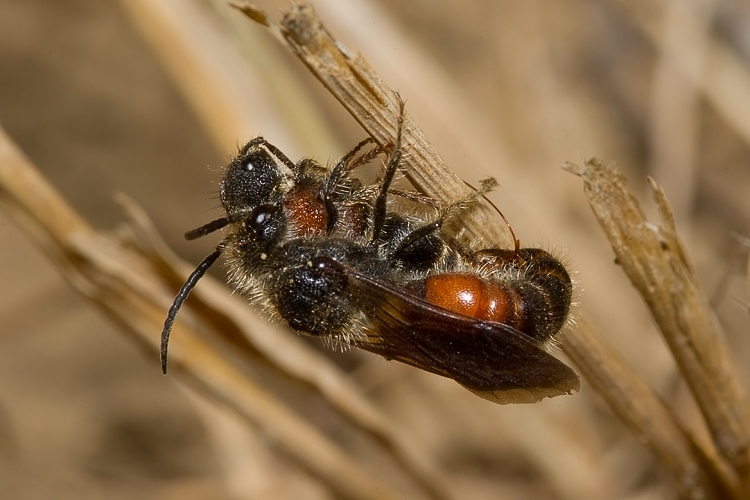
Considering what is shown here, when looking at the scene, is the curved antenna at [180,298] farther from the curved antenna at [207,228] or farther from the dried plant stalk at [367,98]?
the dried plant stalk at [367,98]

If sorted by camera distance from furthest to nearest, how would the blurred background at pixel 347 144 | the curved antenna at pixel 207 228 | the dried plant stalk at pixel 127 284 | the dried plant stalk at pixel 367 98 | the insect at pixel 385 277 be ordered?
the blurred background at pixel 347 144 → the dried plant stalk at pixel 127 284 → the curved antenna at pixel 207 228 → the insect at pixel 385 277 → the dried plant stalk at pixel 367 98

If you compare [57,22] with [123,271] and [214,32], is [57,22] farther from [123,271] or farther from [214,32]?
[123,271]

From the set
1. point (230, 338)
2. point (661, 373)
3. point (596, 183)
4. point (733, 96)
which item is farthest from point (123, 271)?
point (733, 96)

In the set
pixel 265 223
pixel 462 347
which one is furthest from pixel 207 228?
pixel 462 347

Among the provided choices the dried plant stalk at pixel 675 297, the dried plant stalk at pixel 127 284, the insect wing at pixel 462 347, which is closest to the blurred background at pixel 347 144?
the dried plant stalk at pixel 127 284

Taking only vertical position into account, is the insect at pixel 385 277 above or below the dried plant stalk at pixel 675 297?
below

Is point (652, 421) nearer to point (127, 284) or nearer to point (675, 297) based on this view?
point (675, 297)
